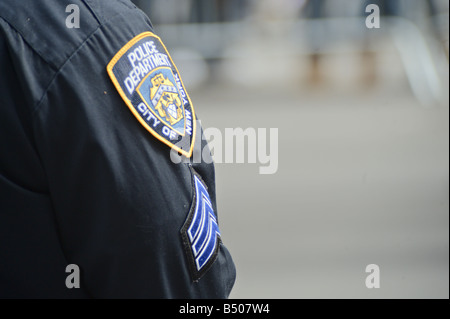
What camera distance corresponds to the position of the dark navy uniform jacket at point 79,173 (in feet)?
2.94

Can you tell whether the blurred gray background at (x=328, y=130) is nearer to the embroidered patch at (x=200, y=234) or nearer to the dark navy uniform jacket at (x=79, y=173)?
the embroidered patch at (x=200, y=234)

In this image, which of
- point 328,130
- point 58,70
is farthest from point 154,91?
point 328,130

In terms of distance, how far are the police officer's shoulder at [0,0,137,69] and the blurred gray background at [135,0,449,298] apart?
101 inches

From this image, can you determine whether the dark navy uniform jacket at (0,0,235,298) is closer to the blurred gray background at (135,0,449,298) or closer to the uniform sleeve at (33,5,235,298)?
the uniform sleeve at (33,5,235,298)

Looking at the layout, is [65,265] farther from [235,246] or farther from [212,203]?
[235,246]

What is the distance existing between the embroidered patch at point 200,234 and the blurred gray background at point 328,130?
2329 millimetres

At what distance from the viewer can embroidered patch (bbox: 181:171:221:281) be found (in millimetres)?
985

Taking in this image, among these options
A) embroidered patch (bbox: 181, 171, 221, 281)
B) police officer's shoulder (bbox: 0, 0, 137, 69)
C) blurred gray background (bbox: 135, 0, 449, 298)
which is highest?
blurred gray background (bbox: 135, 0, 449, 298)

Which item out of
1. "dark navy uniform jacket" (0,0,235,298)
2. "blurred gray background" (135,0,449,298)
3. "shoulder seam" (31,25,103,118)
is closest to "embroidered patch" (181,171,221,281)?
"dark navy uniform jacket" (0,0,235,298)

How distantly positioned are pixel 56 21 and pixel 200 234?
397 millimetres

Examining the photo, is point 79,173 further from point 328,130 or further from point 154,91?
point 328,130

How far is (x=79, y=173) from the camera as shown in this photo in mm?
900

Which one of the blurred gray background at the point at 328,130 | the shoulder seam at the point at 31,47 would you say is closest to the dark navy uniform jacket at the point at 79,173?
the shoulder seam at the point at 31,47
